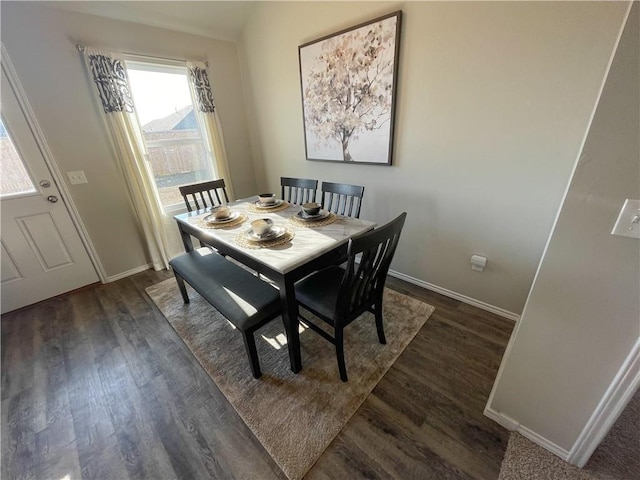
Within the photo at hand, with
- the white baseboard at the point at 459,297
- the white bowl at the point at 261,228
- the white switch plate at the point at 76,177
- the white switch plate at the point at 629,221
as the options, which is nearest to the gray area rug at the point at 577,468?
the white baseboard at the point at 459,297

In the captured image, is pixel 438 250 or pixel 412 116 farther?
pixel 438 250

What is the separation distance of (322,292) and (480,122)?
4.91ft

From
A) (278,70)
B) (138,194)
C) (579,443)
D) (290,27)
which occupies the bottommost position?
(579,443)

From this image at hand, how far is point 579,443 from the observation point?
1.03 meters

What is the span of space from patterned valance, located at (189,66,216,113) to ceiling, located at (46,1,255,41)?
1.19 feet

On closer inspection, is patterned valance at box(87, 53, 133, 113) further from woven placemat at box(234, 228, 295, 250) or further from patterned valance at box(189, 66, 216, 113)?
woven placemat at box(234, 228, 295, 250)

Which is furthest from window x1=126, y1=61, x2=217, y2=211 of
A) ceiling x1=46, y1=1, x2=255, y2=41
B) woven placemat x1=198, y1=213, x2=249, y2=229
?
woven placemat x1=198, y1=213, x2=249, y2=229

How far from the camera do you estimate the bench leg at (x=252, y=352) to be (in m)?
1.38

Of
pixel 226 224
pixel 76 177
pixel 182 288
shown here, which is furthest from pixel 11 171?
pixel 226 224

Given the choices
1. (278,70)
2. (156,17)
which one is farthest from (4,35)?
(278,70)

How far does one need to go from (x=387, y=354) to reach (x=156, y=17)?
3.50m

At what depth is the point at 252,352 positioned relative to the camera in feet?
4.72

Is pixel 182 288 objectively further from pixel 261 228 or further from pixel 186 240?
pixel 261 228

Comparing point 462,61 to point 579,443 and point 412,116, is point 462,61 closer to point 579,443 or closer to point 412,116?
point 412,116
